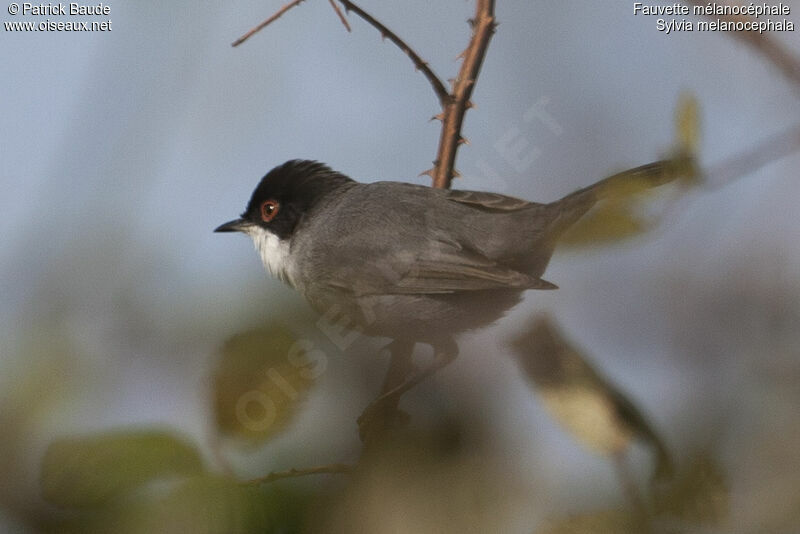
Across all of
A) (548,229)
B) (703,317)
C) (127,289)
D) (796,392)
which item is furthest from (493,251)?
(796,392)

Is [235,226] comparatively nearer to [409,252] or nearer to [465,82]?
[409,252]

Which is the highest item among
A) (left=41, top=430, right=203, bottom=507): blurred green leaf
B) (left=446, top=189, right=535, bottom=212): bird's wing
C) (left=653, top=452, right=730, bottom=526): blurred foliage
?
(left=446, top=189, right=535, bottom=212): bird's wing

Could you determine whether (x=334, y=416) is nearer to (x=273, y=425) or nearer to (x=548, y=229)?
(x=273, y=425)

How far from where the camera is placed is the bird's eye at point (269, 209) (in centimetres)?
423

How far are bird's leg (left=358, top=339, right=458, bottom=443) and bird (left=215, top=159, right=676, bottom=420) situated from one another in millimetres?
1266

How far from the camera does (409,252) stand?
3830 mm

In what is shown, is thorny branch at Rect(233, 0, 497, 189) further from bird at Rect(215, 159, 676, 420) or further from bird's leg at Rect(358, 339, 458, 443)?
bird's leg at Rect(358, 339, 458, 443)

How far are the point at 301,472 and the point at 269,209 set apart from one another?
10.2ft

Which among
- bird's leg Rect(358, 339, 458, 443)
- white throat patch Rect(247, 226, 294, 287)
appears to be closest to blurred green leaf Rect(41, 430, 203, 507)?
bird's leg Rect(358, 339, 458, 443)

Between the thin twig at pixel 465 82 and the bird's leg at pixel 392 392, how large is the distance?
1.11 m

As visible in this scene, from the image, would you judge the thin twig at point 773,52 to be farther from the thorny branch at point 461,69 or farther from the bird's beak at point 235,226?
the bird's beak at point 235,226

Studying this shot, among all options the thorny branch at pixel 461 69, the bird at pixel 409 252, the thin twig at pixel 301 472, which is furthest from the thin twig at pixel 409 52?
the thin twig at pixel 301 472

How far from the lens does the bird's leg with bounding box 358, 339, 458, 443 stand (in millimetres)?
1296

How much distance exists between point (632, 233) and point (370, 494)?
0.61 m
